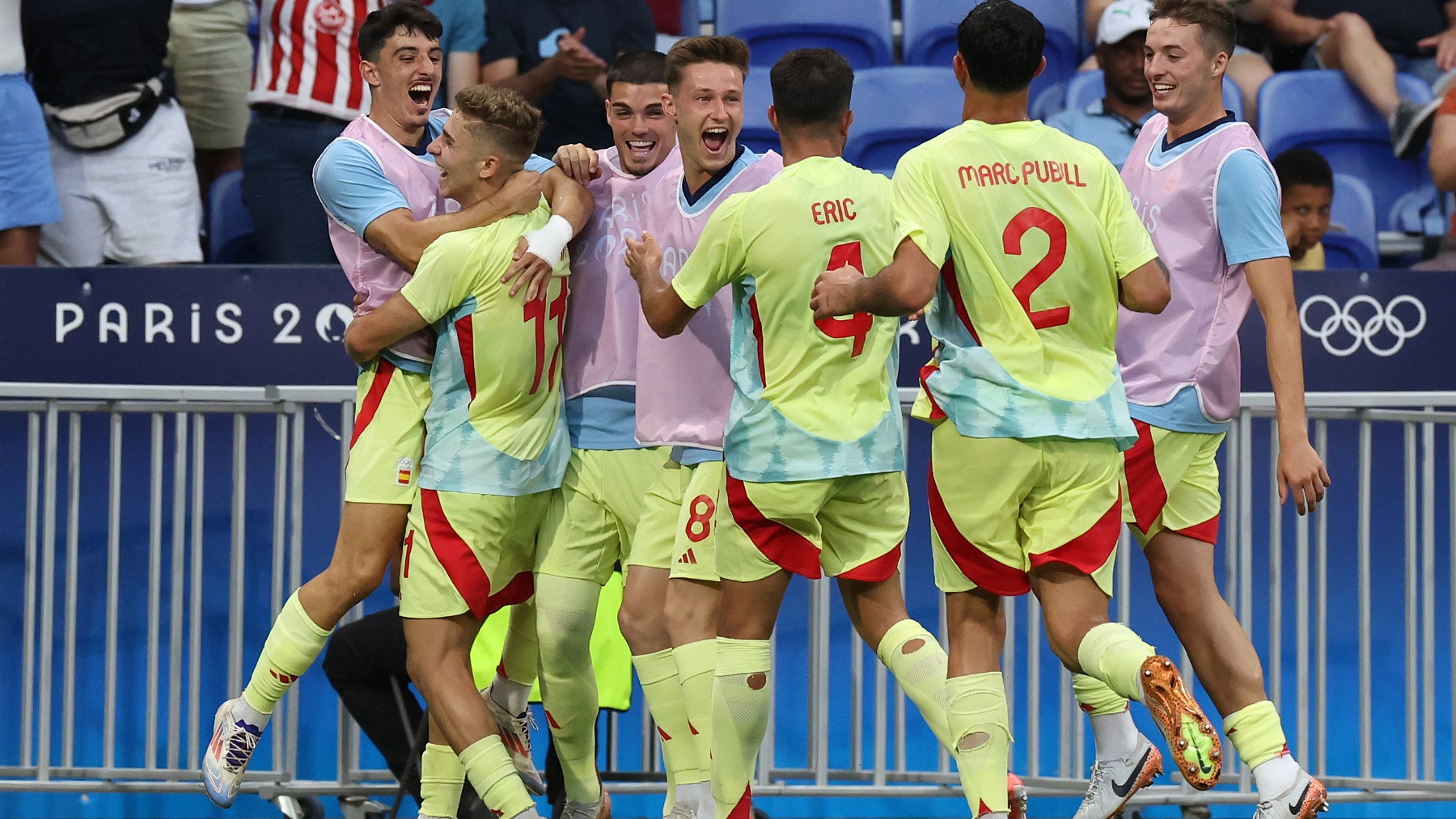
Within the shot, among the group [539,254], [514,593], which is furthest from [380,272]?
[514,593]

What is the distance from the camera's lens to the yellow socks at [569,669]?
476cm

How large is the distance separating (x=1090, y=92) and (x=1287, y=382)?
132 inches

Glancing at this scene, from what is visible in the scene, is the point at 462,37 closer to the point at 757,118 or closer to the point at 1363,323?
the point at 757,118

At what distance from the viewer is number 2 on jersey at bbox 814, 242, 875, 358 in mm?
4145

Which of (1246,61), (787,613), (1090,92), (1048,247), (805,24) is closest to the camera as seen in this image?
(1048,247)

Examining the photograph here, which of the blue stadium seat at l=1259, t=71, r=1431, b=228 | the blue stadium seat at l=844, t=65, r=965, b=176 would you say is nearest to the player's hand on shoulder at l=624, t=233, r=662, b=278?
the blue stadium seat at l=844, t=65, r=965, b=176

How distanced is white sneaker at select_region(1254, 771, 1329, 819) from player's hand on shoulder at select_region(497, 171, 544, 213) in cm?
234

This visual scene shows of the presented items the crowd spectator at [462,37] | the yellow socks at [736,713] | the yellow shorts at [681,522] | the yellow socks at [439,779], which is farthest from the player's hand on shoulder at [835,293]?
the crowd spectator at [462,37]

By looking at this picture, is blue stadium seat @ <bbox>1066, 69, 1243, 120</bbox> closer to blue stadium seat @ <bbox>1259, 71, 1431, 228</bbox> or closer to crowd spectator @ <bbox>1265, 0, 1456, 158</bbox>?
blue stadium seat @ <bbox>1259, 71, 1431, 228</bbox>

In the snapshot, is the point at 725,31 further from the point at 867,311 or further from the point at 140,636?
the point at 867,311

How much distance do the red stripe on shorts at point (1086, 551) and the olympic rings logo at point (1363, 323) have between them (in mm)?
2326

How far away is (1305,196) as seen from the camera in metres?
6.75

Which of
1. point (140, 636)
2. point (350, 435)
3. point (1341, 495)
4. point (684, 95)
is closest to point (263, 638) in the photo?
point (140, 636)

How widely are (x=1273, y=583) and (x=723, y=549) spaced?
2.11 meters
